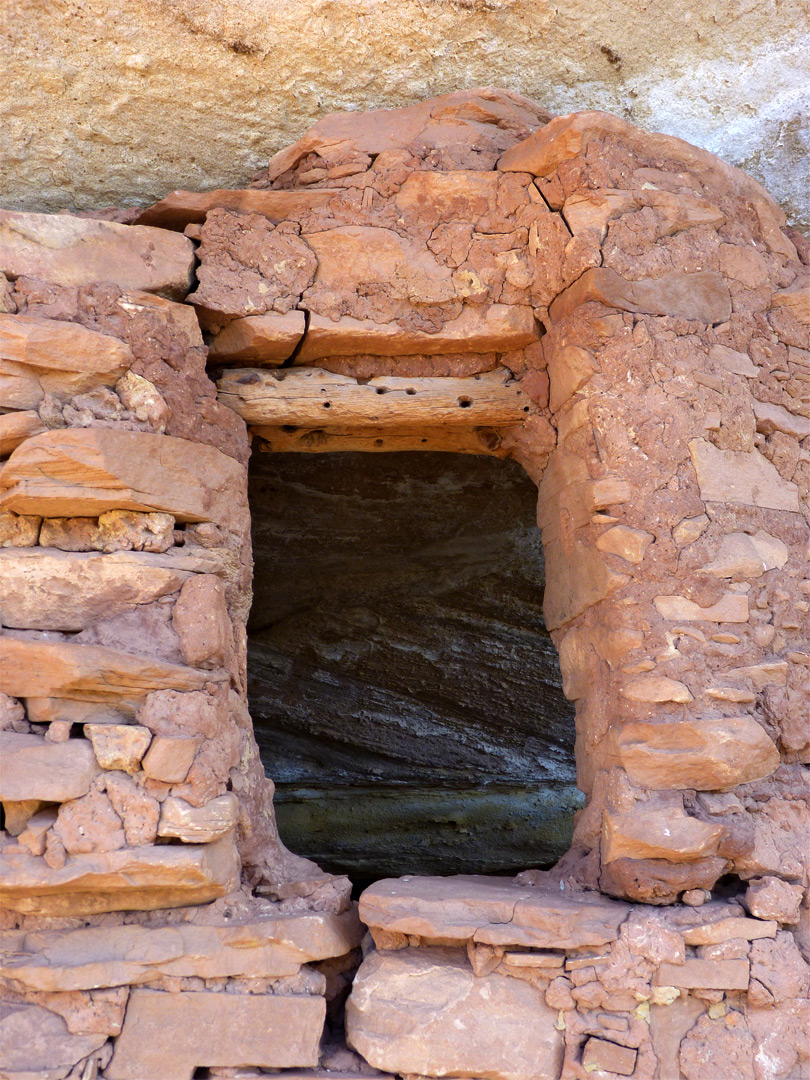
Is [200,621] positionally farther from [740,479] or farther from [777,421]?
[777,421]


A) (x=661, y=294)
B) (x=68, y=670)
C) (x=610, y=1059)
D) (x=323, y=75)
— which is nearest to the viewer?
A: (x=610, y=1059)

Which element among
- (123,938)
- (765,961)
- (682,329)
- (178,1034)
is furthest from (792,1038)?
(682,329)

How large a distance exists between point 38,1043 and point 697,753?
1671 mm

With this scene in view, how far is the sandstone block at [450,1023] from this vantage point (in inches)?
90.5

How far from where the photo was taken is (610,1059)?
2.26 metres

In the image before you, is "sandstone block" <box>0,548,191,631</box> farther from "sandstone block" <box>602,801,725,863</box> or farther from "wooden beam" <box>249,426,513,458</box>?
"sandstone block" <box>602,801,725,863</box>

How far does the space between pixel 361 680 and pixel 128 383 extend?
265 centimetres

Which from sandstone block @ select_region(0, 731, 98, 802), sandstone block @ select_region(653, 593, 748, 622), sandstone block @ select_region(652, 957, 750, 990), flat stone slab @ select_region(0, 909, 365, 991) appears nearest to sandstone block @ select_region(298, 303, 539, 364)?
sandstone block @ select_region(653, 593, 748, 622)

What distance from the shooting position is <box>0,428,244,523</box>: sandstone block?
2.45 m

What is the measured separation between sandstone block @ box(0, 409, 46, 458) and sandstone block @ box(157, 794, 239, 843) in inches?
37.7

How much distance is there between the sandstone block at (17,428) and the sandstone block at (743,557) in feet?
5.65

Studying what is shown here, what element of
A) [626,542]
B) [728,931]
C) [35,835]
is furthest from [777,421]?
[35,835]

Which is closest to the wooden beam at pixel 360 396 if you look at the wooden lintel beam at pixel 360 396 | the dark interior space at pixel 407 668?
the wooden lintel beam at pixel 360 396

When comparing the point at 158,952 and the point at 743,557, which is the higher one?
the point at 743,557
